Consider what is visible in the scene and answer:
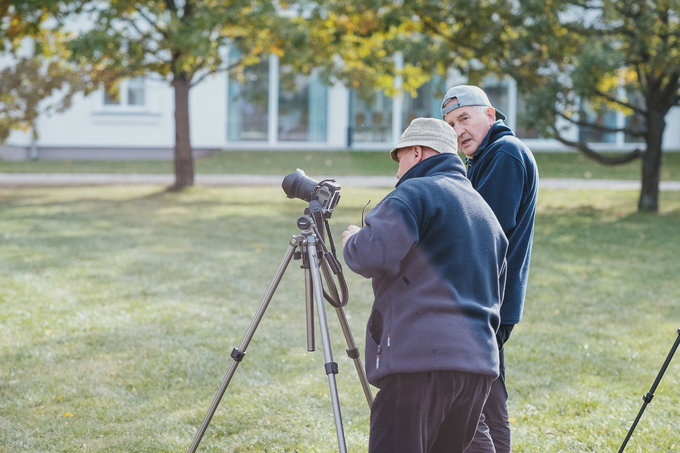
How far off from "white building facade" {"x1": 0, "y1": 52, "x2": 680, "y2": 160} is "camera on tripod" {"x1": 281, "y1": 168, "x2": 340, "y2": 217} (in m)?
24.7

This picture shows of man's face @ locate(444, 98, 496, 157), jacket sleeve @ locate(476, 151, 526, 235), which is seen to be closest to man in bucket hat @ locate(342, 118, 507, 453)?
jacket sleeve @ locate(476, 151, 526, 235)

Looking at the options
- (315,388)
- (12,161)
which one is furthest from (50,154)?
(315,388)

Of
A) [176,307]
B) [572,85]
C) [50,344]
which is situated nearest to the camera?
[50,344]

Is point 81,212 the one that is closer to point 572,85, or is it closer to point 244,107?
point 572,85

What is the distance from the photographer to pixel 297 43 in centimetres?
1540

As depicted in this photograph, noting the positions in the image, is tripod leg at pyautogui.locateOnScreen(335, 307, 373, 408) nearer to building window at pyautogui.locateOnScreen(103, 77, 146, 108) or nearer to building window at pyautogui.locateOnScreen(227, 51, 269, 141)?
building window at pyautogui.locateOnScreen(103, 77, 146, 108)

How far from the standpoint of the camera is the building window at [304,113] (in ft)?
101

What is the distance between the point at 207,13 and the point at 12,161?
1413 cm

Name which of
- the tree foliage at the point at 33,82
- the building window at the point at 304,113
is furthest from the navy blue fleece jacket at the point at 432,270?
the building window at the point at 304,113

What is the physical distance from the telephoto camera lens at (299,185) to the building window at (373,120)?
1073 inches

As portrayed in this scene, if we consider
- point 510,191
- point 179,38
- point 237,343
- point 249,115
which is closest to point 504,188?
point 510,191

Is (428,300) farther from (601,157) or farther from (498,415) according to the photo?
(601,157)

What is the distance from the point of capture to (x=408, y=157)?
124 inches

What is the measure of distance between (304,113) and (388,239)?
28.5 m
